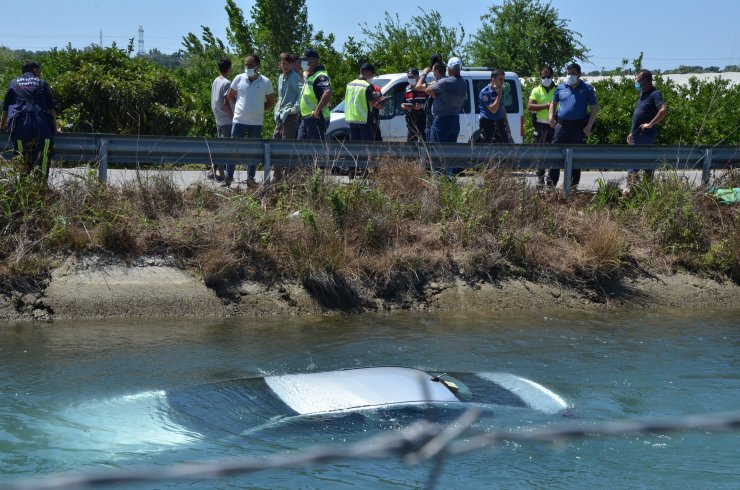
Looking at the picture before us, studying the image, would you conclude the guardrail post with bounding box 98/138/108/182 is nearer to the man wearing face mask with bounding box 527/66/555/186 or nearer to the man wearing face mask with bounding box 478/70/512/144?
the man wearing face mask with bounding box 478/70/512/144

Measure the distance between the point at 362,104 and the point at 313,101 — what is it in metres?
1.12

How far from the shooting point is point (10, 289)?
10297 millimetres

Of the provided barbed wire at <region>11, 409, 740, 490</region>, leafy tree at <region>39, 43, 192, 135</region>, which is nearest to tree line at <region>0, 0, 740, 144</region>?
leafy tree at <region>39, 43, 192, 135</region>

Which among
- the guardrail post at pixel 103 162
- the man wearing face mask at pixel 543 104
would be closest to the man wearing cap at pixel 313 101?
the guardrail post at pixel 103 162

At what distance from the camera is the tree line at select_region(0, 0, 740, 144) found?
19781 mm

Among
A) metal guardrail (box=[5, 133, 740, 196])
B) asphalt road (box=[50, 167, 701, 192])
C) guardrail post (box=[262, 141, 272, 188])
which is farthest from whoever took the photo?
guardrail post (box=[262, 141, 272, 188])

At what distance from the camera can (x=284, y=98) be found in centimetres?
1387

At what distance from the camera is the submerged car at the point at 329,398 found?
19.2 ft

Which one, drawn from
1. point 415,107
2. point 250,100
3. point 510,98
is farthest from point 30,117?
point 510,98

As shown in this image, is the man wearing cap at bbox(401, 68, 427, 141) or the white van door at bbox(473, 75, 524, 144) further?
the white van door at bbox(473, 75, 524, 144)

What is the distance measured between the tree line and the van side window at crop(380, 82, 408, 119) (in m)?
4.48

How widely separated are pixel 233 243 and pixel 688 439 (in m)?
5.91

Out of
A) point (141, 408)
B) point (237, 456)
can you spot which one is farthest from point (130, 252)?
point (237, 456)

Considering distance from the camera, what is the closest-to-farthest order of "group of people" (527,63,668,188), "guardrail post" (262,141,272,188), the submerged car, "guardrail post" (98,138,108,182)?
the submerged car, "guardrail post" (98,138,108,182), "guardrail post" (262,141,272,188), "group of people" (527,63,668,188)
